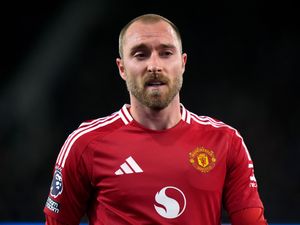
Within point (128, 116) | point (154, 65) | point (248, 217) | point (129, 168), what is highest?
point (154, 65)

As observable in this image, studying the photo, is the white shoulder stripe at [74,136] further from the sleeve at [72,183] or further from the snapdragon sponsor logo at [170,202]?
the snapdragon sponsor logo at [170,202]

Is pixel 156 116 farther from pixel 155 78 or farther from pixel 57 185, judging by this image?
pixel 57 185

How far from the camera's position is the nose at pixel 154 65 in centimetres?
104

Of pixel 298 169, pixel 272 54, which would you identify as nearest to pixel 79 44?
pixel 272 54

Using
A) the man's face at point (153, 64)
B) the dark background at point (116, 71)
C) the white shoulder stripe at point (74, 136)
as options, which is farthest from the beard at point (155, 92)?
the dark background at point (116, 71)

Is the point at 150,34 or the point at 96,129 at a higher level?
the point at 150,34

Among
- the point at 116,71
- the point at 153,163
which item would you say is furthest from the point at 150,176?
the point at 116,71

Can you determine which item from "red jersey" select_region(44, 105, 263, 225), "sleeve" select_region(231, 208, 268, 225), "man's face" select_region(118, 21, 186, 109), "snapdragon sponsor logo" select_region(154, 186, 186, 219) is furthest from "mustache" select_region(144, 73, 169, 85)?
"sleeve" select_region(231, 208, 268, 225)

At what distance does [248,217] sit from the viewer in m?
1.06

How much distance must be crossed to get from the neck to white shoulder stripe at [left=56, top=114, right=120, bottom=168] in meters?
0.06

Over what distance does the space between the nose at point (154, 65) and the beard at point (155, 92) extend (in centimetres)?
1

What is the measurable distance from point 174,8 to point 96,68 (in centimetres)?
57

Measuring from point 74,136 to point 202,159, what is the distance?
29 centimetres

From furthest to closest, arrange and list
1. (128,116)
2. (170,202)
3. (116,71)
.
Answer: (116,71)
(128,116)
(170,202)
